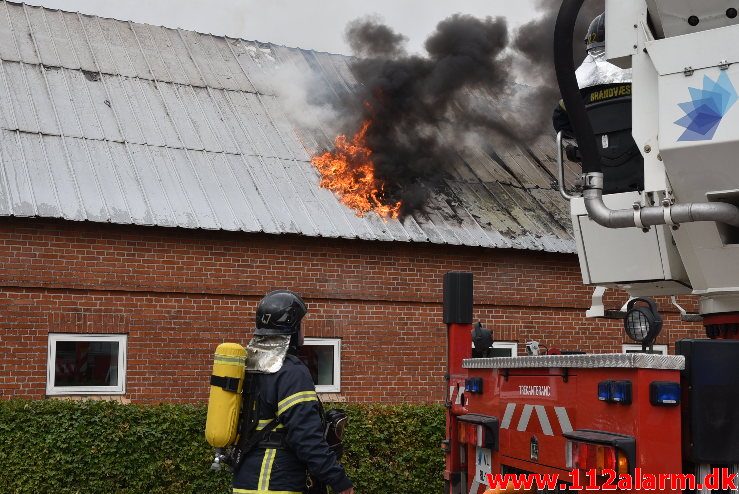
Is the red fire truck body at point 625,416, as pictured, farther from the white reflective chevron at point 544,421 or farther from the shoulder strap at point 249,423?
the shoulder strap at point 249,423

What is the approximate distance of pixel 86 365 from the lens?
1076 cm

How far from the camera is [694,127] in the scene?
15.4ft

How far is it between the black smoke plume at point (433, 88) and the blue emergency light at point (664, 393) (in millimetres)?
8366

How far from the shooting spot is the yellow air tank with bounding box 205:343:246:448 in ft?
17.6

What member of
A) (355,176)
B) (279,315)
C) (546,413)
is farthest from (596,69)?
(355,176)

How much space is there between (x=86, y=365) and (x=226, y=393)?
19.4 feet

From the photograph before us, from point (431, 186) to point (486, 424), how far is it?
7.79 metres

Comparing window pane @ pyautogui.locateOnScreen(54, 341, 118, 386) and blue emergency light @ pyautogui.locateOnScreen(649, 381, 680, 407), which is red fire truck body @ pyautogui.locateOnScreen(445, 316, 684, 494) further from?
window pane @ pyautogui.locateOnScreen(54, 341, 118, 386)

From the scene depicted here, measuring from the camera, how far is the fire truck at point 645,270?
4.18 m

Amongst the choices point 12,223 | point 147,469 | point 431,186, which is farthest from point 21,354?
point 431,186

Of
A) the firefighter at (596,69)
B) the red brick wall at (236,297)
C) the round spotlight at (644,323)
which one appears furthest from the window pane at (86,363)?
the round spotlight at (644,323)

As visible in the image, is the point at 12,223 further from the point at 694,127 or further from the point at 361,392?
the point at 694,127

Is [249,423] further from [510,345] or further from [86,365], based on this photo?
[510,345]

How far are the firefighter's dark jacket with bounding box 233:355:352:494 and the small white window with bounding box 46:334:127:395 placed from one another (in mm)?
5728
